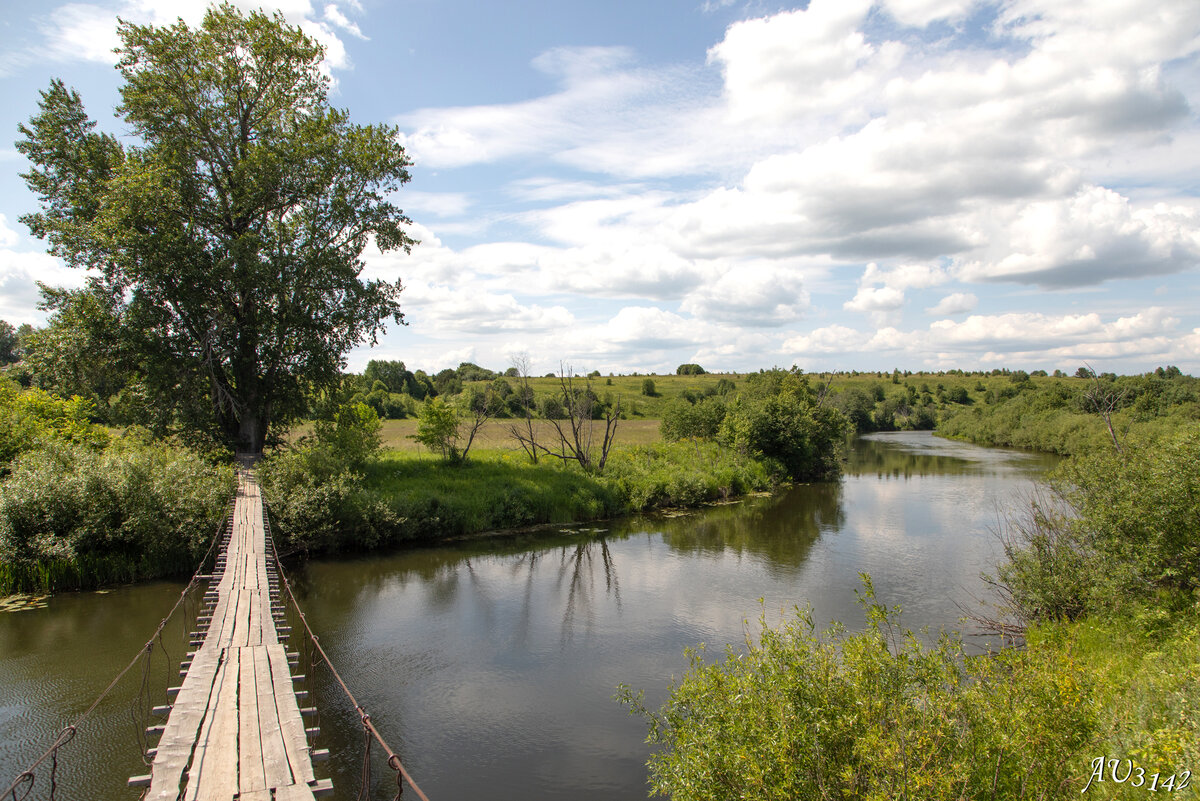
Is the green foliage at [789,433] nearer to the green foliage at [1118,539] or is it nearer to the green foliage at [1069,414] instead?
the green foliage at [1069,414]

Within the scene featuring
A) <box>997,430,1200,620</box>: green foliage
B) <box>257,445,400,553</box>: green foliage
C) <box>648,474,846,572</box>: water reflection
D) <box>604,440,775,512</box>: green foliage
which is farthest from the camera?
<box>604,440,775,512</box>: green foliage

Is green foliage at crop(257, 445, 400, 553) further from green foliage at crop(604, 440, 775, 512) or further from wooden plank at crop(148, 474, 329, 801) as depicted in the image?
green foliage at crop(604, 440, 775, 512)

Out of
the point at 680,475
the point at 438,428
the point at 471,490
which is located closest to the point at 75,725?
the point at 471,490

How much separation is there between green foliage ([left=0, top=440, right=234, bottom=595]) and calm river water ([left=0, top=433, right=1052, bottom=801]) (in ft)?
3.24

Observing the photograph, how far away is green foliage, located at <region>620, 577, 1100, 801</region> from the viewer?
5.56m

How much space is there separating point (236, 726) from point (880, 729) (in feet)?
21.4

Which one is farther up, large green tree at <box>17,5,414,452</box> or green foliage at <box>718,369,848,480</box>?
large green tree at <box>17,5,414,452</box>

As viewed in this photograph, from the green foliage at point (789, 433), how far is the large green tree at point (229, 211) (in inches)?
891

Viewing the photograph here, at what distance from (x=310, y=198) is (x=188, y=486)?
40.2ft

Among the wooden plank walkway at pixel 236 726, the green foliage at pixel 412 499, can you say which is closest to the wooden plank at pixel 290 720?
the wooden plank walkway at pixel 236 726

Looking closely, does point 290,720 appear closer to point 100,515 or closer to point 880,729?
point 880,729

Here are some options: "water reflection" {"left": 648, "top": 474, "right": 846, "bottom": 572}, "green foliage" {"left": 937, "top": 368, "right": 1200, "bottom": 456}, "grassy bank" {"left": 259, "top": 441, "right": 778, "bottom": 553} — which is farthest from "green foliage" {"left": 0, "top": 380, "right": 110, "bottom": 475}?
"green foliage" {"left": 937, "top": 368, "right": 1200, "bottom": 456}

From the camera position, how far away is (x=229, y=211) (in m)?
24.2

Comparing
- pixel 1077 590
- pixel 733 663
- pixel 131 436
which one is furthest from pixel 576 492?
pixel 733 663
